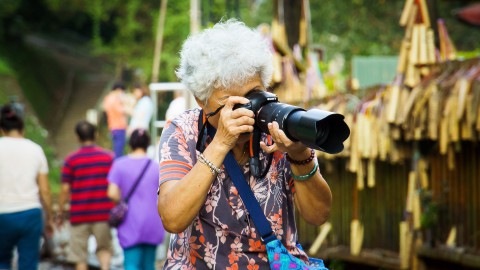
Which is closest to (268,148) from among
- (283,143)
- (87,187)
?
(283,143)

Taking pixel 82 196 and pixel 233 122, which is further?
pixel 82 196

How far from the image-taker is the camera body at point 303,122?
2.59 metres

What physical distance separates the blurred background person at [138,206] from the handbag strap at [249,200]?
4511 millimetres

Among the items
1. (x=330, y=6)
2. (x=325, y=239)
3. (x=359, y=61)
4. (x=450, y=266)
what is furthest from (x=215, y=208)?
(x=330, y=6)

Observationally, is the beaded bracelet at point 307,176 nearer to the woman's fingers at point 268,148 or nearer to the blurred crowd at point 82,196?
the woman's fingers at point 268,148

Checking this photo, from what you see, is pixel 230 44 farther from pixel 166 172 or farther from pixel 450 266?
pixel 450 266

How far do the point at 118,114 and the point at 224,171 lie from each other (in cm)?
1201

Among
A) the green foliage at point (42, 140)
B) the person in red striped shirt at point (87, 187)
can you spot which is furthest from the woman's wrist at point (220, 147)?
the green foliage at point (42, 140)

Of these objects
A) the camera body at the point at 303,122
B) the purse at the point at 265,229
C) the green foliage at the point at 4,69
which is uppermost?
the green foliage at the point at 4,69

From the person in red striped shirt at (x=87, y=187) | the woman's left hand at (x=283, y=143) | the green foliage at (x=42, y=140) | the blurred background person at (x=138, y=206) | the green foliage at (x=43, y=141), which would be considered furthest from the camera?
the green foliage at (x=43, y=141)

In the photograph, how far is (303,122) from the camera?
8.55 feet

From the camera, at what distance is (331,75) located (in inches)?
430

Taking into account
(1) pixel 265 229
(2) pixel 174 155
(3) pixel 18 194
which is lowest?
(3) pixel 18 194

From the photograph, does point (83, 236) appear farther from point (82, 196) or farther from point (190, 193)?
point (190, 193)
